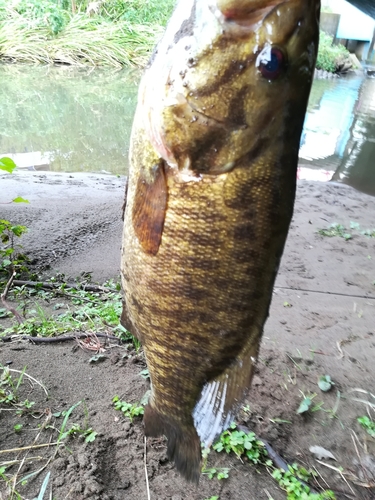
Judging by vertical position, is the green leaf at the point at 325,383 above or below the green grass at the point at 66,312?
above

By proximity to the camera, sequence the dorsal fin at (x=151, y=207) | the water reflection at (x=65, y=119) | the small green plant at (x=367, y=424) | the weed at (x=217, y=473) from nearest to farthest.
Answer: the dorsal fin at (x=151, y=207) → the weed at (x=217, y=473) → the small green plant at (x=367, y=424) → the water reflection at (x=65, y=119)

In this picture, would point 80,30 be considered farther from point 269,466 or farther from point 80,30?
point 269,466

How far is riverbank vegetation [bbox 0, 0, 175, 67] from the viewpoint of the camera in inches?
611

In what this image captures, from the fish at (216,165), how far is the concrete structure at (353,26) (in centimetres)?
3044

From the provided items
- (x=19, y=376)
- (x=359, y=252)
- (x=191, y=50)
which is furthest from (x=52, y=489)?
(x=359, y=252)

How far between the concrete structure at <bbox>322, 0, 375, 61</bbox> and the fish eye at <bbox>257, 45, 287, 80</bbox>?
99.9 feet

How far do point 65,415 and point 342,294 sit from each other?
304 cm

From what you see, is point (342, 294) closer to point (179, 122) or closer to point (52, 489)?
point (52, 489)

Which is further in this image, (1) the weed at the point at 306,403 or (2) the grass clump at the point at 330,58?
(2) the grass clump at the point at 330,58

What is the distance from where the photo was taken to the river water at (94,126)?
8.78 metres

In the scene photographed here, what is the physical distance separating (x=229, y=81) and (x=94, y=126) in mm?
9680

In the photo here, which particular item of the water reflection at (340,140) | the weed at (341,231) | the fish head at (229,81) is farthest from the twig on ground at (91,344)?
the water reflection at (340,140)

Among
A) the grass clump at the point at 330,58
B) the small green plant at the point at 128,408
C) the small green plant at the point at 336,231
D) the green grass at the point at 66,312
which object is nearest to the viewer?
the small green plant at the point at 128,408

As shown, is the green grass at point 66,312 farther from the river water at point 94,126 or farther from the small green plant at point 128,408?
the river water at point 94,126
